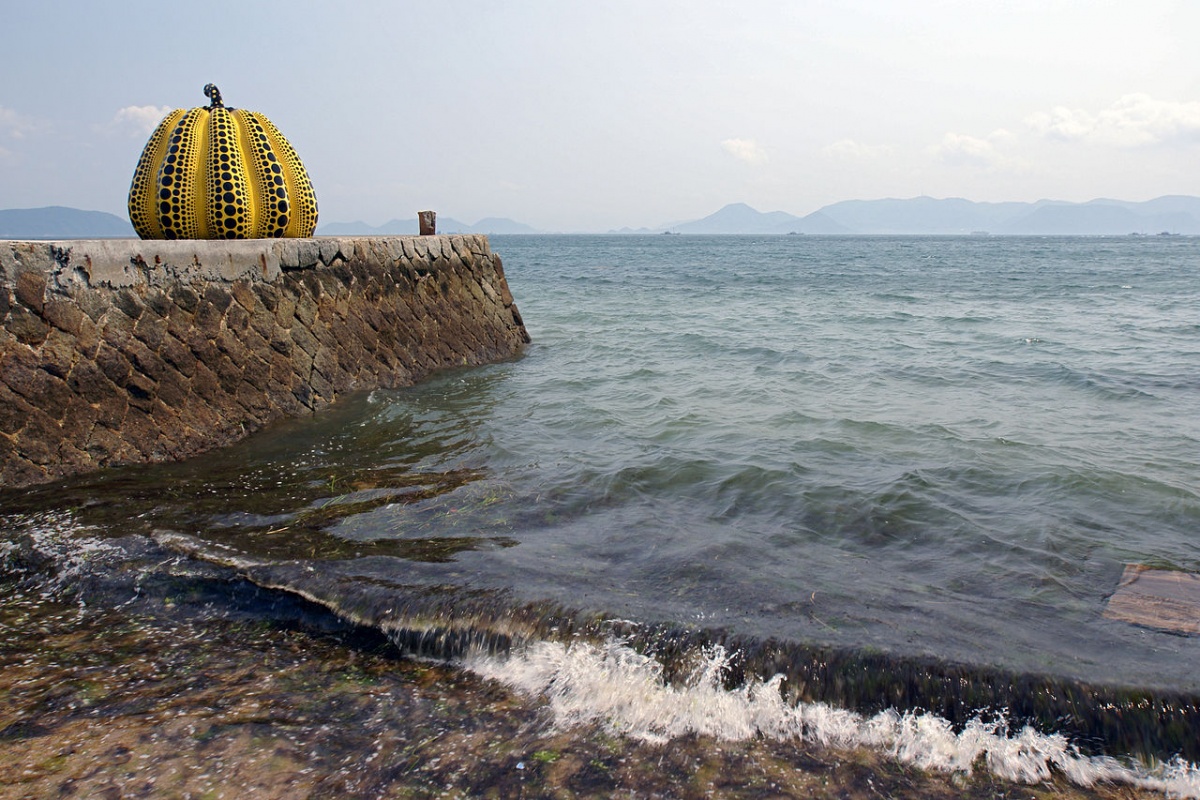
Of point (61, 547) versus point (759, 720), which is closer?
point (759, 720)

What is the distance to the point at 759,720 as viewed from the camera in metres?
3.56

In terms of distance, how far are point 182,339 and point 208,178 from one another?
2287mm

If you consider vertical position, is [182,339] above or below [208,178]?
below

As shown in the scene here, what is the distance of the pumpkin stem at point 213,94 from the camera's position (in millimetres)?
9078

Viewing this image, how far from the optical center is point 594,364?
13.0 metres

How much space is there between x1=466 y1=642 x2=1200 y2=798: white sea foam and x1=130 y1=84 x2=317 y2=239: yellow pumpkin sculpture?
692 cm

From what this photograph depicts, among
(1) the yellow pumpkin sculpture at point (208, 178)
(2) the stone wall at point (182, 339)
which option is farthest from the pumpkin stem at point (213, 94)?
(2) the stone wall at point (182, 339)

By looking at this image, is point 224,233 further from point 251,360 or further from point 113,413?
point 113,413

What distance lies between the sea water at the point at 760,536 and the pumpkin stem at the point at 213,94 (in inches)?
156

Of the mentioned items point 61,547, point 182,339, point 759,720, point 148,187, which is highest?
point 148,187

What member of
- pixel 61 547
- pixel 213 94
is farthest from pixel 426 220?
pixel 61 547

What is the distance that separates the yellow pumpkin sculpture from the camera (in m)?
8.57

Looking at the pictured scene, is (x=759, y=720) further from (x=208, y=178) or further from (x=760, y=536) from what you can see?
(x=208, y=178)

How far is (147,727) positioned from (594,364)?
10.0m
